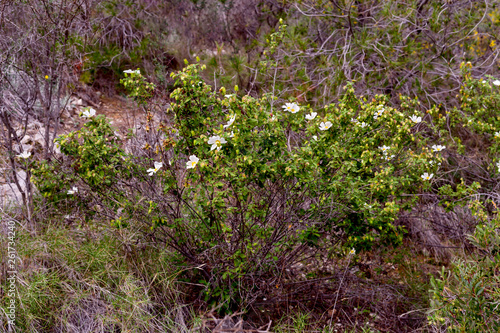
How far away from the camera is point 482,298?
199 cm

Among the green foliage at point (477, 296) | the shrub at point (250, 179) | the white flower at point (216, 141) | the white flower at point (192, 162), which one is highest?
the white flower at point (216, 141)

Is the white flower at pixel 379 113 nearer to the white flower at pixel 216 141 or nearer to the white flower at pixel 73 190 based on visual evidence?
the white flower at pixel 216 141

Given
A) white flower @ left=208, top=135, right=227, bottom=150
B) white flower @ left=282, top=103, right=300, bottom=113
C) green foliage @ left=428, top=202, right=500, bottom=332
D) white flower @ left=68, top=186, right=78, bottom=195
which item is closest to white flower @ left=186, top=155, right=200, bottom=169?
white flower @ left=208, top=135, right=227, bottom=150

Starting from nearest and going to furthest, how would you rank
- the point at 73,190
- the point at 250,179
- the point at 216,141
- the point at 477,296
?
the point at 477,296, the point at 216,141, the point at 250,179, the point at 73,190

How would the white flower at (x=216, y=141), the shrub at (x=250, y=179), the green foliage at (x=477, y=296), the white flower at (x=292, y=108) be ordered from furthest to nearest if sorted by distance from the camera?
the white flower at (x=292, y=108) → the shrub at (x=250, y=179) → the white flower at (x=216, y=141) → the green foliage at (x=477, y=296)

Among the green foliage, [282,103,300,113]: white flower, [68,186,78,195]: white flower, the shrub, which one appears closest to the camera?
the green foliage

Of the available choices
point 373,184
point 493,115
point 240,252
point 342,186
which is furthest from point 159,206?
point 493,115

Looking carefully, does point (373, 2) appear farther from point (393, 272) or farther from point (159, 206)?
point (159, 206)

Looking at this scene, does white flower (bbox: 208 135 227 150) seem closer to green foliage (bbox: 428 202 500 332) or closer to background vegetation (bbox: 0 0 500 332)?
background vegetation (bbox: 0 0 500 332)

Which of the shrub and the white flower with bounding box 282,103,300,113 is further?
the white flower with bounding box 282,103,300,113

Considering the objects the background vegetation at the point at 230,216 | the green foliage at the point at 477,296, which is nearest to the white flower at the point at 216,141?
the background vegetation at the point at 230,216

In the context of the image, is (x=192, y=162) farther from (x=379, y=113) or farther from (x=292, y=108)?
(x=379, y=113)

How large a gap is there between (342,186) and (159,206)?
1.19m

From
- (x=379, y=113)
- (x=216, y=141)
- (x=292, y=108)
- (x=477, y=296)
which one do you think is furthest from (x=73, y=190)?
(x=477, y=296)
